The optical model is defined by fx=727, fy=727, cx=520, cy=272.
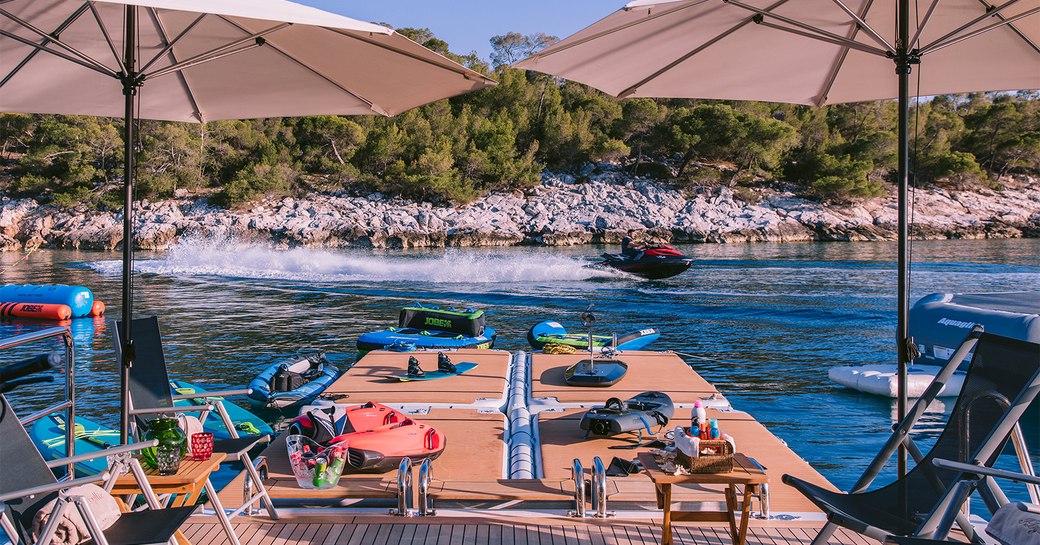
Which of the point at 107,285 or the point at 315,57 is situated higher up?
the point at 315,57

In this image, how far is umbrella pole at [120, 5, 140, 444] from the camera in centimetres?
351

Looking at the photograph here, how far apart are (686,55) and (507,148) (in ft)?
169

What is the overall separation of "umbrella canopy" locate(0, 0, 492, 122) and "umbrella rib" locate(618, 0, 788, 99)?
1.23 meters

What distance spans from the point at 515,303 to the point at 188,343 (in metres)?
8.99

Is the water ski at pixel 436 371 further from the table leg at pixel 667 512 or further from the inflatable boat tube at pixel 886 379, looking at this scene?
the inflatable boat tube at pixel 886 379

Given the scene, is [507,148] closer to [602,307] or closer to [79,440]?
[602,307]

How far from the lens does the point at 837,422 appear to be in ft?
30.5

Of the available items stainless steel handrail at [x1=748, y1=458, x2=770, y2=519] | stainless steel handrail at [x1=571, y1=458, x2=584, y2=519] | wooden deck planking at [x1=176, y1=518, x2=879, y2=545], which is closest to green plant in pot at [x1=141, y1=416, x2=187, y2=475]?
wooden deck planking at [x1=176, y1=518, x2=879, y2=545]

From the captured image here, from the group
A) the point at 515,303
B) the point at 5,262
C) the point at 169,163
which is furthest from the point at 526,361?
the point at 169,163

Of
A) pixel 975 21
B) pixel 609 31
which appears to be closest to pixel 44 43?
pixel 609 31

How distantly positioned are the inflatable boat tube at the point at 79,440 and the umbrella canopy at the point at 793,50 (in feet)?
15.9

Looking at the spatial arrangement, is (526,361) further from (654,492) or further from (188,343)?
(188,343)

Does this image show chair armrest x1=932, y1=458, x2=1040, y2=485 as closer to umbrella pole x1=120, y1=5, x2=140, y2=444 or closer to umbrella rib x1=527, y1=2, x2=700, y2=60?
umbrella rib x1=527, y1=2, x2=700, y2=60

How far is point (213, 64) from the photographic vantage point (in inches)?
190
